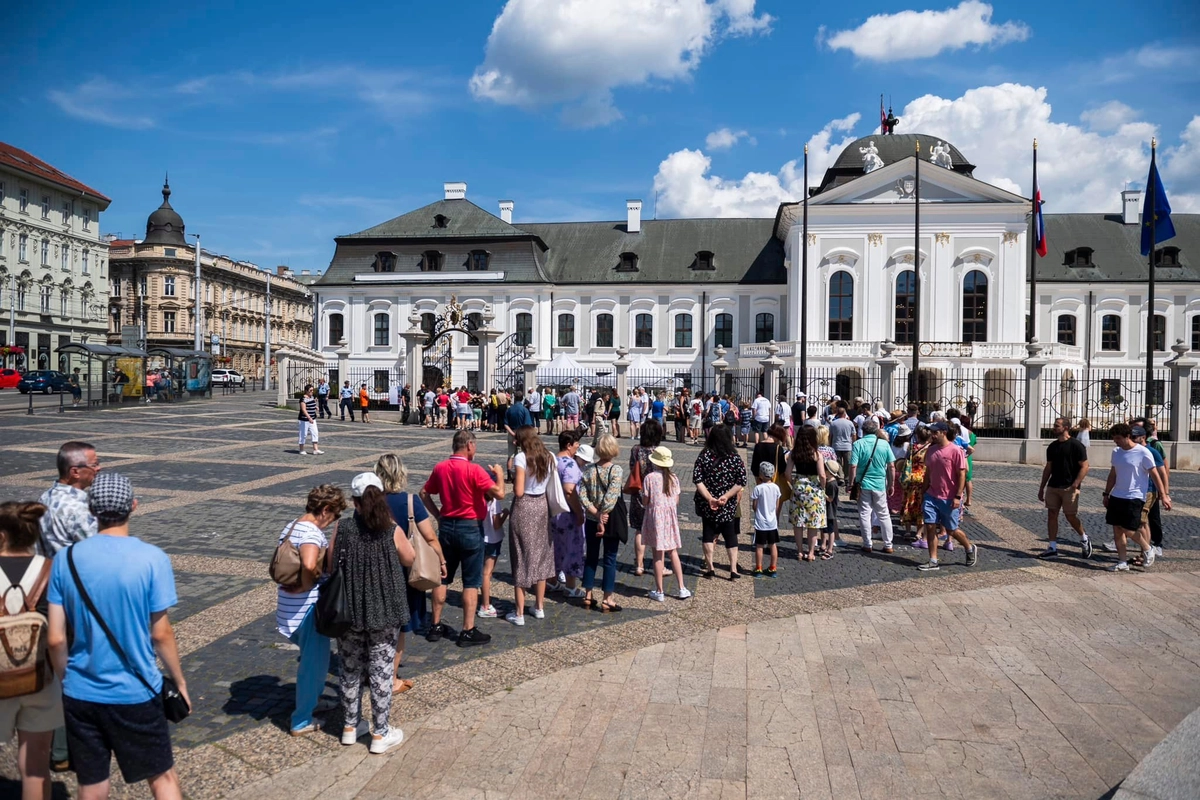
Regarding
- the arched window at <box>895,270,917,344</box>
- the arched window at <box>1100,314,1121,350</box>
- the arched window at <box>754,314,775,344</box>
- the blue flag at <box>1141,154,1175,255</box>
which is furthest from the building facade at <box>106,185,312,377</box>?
the blue flag at <box>1141,154,1175,255</box>

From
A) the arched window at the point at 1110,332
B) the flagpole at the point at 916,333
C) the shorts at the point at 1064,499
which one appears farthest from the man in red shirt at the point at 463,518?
the arched window at the point at 1110,332

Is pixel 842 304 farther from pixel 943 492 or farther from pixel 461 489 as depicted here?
pixel 461 489

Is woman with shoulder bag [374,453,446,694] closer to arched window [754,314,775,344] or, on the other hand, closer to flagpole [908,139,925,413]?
flagpole [908,139,925,413]

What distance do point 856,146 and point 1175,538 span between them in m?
36.4

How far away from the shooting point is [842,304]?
40.4 metres

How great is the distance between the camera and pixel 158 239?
239 feet

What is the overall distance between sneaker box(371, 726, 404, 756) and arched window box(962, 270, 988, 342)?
39484 mm

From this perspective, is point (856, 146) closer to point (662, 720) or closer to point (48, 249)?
point (662, 720)

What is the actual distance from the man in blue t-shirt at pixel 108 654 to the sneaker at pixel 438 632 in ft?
9.98

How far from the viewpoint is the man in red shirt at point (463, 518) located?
654cm

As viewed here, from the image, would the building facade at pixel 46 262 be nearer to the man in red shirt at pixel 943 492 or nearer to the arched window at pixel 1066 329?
the man in red shirt at pixel 943 492

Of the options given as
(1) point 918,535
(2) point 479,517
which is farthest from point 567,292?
(2) point 479,517

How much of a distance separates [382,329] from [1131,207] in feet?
137

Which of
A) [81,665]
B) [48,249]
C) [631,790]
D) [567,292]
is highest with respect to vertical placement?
[48,249]
